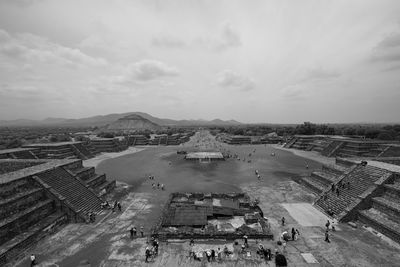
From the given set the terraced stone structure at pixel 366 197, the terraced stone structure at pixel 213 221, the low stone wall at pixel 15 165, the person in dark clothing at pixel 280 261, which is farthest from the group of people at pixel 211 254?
the low stone wall at pixel 15 165

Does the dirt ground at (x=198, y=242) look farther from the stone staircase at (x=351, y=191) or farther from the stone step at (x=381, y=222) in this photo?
the stone staircase at (x=351, y=191)

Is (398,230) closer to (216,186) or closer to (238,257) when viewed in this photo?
(238,257)

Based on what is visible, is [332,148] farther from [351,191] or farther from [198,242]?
[198,242]

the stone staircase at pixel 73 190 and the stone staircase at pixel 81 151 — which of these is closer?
the stone staircase at pixel 73 190

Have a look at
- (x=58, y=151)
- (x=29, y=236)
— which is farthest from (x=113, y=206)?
(x=58, y=151)

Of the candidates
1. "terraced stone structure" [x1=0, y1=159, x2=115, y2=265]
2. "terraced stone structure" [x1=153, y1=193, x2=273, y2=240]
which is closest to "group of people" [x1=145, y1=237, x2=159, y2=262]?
"terraced stone structure" [x1=153, y1=193, x2=273, y2=240]

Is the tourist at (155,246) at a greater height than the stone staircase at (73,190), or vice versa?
the stone staircase at (73,190)
